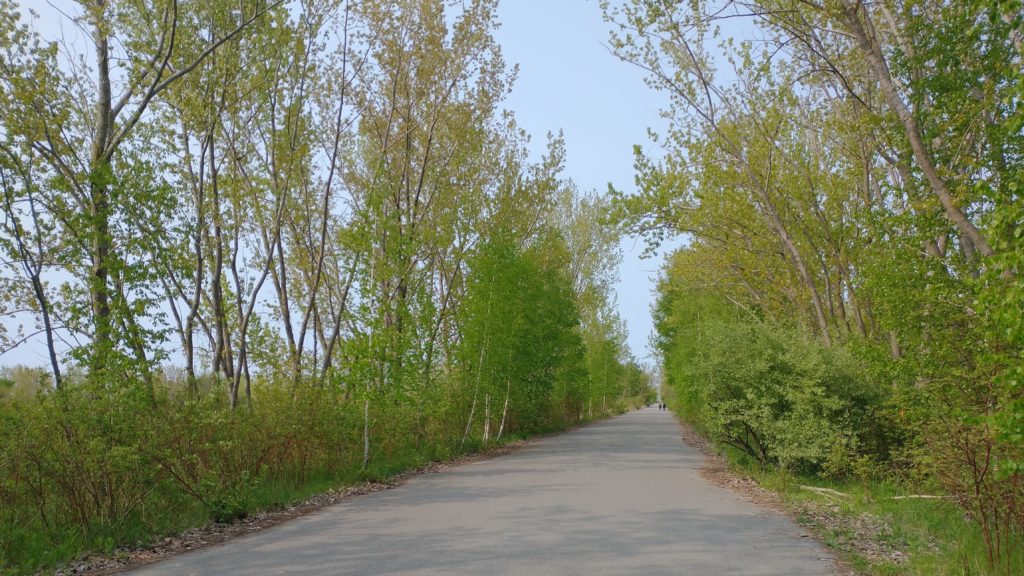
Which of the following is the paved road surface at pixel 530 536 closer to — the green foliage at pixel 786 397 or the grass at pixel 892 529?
the grass at pixel 892 529

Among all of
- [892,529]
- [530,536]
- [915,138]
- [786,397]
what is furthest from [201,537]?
[915,138]

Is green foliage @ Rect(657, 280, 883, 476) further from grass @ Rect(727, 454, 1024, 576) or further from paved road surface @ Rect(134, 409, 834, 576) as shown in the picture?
paved road surface @ Rect(134, 409, 834, 576)

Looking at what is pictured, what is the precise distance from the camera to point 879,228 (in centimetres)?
1313

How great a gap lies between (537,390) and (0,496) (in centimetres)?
2297

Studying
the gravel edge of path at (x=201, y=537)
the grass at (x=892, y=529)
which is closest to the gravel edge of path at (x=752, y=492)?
the grass at (x=892, y=529)

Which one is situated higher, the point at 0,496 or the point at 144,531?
the point at 0,496

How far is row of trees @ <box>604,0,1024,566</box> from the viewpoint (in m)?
7.18

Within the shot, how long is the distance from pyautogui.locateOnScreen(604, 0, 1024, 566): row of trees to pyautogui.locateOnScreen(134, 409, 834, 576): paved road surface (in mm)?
2256

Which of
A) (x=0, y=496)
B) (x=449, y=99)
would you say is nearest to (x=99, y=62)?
(x=0, y=496)

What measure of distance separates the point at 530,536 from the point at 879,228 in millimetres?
9180

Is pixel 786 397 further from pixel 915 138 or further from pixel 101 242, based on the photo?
pixel 101 242

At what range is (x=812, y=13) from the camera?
14.3 meters

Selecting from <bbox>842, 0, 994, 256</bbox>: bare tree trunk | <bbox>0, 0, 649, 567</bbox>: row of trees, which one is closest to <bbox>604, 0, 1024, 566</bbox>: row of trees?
<bbox>842, 0, 994, 256</bbox>: bare tree trunk

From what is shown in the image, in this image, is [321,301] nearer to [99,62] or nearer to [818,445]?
[99,62]
